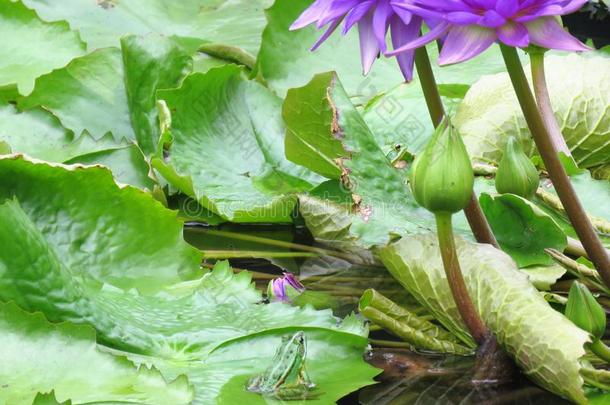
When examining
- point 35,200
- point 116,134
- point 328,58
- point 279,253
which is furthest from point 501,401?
point 328,58

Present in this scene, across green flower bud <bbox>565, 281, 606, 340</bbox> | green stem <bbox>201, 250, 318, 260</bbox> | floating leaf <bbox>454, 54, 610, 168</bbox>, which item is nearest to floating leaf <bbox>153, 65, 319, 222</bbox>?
green stem <bbox>201, 250, 318, 260</bbox>

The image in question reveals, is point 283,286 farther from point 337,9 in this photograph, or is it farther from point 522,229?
→ point 337,9

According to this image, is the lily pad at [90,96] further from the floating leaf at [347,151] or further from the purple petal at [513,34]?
the purple petal at [513,34]

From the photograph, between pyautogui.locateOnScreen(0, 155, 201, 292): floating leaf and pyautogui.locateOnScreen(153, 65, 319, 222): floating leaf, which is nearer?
pyautogui.locateOnScreen(0, 155, 201, 292): floating leaf

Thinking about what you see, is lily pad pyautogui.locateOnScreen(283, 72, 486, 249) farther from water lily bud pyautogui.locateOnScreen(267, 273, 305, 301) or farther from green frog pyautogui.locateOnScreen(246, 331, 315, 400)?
green frog pyautogui.locateOnScreen(246, 331, 315, 400)

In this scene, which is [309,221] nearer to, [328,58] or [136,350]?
[136,350]

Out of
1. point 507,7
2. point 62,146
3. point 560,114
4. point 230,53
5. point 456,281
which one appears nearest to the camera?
point 507,7

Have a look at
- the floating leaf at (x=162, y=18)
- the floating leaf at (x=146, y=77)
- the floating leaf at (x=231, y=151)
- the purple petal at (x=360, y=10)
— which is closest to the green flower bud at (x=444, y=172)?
the purple petal at (x=360, y=10)

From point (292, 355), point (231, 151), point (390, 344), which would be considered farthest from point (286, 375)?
point (231, 151)
